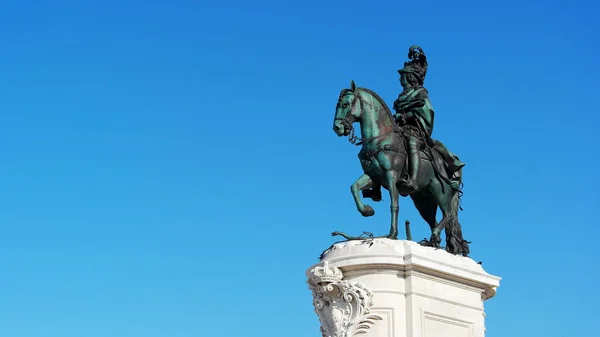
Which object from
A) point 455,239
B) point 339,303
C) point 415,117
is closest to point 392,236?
point 339,303

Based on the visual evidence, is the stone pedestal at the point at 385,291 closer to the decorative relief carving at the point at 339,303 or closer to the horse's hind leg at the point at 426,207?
the decorative relief carving at the point at 339,303

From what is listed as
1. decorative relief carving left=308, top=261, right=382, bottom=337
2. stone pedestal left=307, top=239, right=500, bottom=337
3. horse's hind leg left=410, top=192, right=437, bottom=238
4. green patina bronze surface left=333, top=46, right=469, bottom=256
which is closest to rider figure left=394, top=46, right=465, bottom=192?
green patina bronze surface left=333, top=46, right=469, bottom=256

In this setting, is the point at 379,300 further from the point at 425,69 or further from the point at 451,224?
the point at 425,69

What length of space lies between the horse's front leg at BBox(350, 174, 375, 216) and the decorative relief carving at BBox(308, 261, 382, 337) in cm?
156

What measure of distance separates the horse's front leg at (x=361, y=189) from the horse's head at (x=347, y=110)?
881mm

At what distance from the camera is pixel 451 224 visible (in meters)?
21.0

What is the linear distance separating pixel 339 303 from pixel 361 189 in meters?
2.49

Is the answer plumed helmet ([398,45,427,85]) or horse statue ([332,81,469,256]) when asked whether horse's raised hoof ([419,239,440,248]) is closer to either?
horse statue ([332,81,469,256])

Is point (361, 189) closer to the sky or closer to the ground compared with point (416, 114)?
closer to the ground

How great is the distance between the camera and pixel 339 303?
18562 millimetres

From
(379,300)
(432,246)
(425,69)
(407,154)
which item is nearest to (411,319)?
(379,300)

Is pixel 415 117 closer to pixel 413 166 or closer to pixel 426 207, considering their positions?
pixel 413 166

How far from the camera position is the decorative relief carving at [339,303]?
721 inches

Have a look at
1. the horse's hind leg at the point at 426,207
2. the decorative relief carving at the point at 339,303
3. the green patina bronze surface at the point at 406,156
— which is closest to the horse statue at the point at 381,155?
the green patina bronze surface at the point at 406,156
